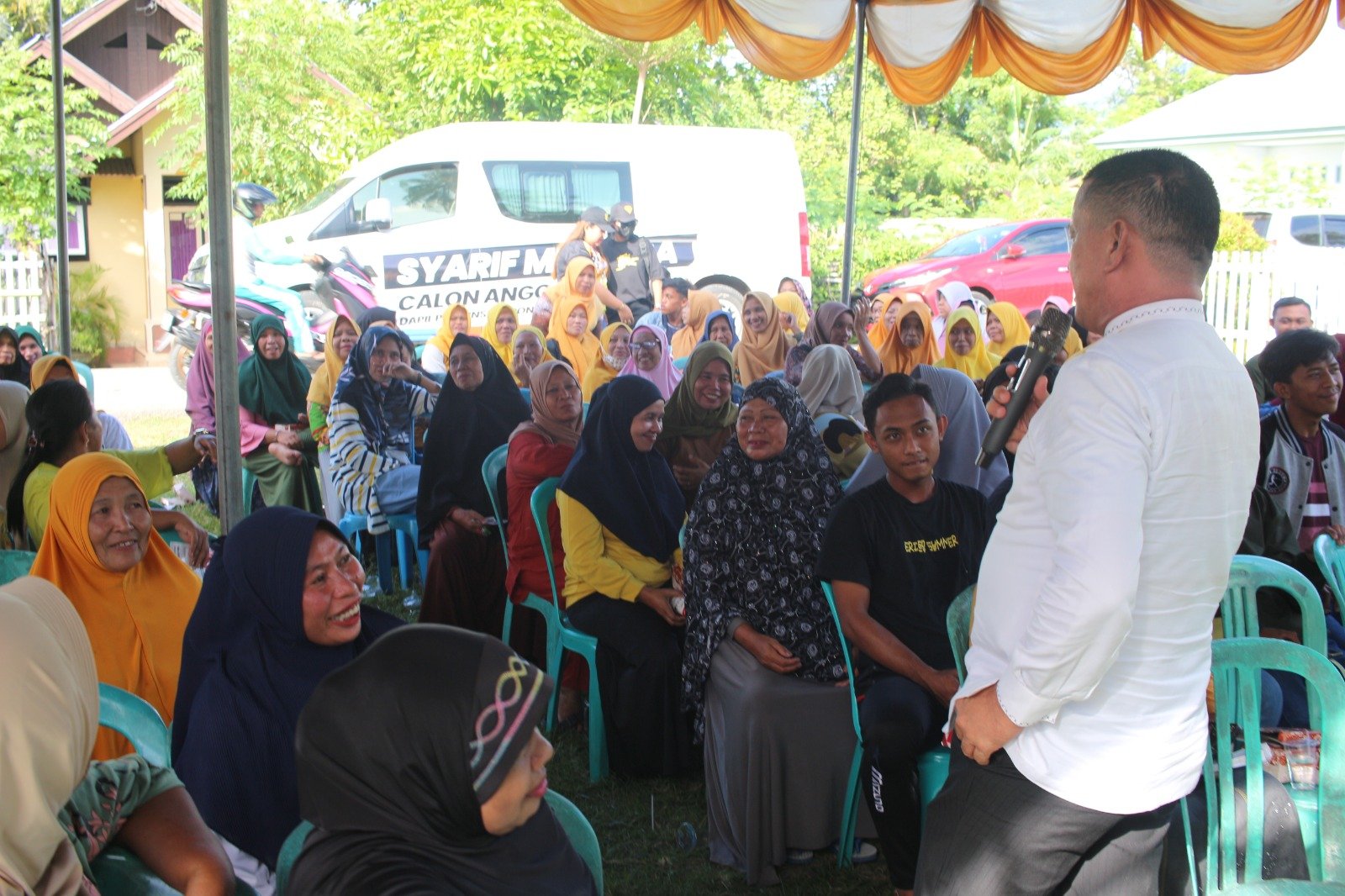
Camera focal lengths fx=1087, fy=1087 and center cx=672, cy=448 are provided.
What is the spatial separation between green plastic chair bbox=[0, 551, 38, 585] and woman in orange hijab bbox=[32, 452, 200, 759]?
0.20 meters

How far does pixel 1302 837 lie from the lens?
2129mm

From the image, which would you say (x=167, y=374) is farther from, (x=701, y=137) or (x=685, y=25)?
(x=685, y=25)

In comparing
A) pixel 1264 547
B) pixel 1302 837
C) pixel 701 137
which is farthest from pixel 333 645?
pixel 701 137

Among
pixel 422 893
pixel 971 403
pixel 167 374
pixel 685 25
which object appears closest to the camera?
pixel 422 893

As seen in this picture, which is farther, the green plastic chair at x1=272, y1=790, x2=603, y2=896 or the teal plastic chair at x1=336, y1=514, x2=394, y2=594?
the teal plastic chair at x1=336, y1=514, x2=394, y2=594

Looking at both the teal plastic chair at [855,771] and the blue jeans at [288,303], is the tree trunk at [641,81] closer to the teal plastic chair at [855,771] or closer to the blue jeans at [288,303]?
the blue jeans at [288,303]

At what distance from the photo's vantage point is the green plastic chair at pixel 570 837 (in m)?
1.71

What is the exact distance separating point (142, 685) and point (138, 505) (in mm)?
446

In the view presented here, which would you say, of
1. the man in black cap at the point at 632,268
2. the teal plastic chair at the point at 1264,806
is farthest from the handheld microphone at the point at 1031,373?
the man in black cap at the point at 632,268

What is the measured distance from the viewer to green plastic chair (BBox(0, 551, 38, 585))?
9.26 ft

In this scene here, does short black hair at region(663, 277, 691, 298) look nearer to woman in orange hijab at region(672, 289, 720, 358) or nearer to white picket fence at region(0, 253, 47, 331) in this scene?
woman in orange hijab at region(672, 289, 720, 358)

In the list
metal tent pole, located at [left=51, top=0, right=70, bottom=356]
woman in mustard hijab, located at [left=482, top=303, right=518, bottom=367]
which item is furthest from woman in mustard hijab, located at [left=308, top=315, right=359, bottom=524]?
woman in mustard hijab, located at [left=482, top=303, right=518, bottom=367]

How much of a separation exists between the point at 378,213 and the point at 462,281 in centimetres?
102

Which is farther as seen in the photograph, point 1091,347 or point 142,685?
point 142,685
